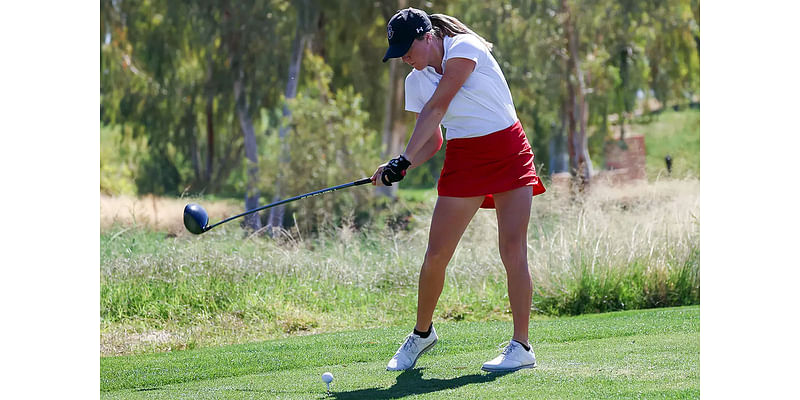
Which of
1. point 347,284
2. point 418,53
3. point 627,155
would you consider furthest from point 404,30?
point 627,155

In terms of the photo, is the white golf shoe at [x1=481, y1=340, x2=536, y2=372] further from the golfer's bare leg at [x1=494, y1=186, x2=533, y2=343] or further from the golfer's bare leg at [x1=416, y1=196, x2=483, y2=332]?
the golfer's bare leg at [x1=416, y1=196, x2=483, y2=332]

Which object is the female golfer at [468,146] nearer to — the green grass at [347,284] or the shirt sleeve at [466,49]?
the shirt sleeve at [466,49]

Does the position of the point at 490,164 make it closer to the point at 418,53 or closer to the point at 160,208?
the point at 418,53

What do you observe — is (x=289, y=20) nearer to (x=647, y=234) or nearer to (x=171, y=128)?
(x=171, y=128)

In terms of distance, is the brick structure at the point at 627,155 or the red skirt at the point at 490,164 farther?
the brick structure at the point at 627,155

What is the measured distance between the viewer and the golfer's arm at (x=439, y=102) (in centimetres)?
395

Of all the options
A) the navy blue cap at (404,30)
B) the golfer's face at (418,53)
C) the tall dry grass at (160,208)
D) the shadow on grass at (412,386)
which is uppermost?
the navy blue cap at (404,30)

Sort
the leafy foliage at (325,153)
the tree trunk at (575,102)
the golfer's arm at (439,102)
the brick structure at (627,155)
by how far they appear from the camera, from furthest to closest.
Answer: the brick structure at (627,155), the tree trunk at (575,102), the leafy foliage at (325,153), the golfer's arm at (439,102)

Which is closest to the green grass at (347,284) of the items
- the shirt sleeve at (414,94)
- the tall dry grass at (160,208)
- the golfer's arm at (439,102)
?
the shirt sleeve at (414,94)

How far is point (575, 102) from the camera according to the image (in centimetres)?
2058

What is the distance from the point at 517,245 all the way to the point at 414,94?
85 centimetres

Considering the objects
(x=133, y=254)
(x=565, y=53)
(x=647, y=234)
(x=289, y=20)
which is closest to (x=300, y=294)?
(x=133, y=254)

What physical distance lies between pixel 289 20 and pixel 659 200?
11.0 metres
